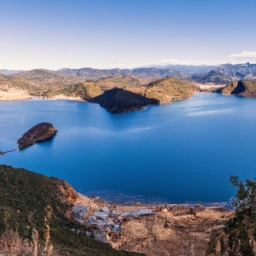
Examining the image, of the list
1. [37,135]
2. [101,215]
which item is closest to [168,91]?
[37,135]

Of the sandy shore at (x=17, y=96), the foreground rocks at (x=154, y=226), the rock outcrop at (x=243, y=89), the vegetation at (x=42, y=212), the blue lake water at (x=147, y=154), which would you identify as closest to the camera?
the vegetation at (x=42, y=212)

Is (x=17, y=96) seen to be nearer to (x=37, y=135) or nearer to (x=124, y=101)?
(x=124, y=101)

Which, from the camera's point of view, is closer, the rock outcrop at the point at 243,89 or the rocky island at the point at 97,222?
the rocky island at the point at 97,222

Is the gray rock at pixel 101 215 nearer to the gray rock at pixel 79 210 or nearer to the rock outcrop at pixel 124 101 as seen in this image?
the gray rock at pixel 79 210

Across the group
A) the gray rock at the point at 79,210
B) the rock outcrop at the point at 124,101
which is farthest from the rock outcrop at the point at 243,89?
the gray rock at the point at 79,210

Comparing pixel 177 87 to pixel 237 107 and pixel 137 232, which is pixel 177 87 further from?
pixel 137 232

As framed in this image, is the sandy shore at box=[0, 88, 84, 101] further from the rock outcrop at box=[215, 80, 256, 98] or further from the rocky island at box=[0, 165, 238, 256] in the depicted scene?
the rocky island at box=[0, 165, 238, 256]
